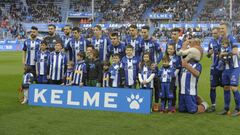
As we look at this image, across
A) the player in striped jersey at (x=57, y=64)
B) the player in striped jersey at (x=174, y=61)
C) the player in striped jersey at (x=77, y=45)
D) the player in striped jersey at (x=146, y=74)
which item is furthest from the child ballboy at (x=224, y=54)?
the player in striped jersey at (x=57, y=64)

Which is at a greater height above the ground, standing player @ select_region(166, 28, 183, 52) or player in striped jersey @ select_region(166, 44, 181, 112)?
standing player @ select_region(166, 28, 183, 52)

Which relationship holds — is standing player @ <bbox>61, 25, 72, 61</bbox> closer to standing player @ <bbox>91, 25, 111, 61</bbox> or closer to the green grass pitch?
standing player @ <bbox>91, 25, 111, 61</bbox>

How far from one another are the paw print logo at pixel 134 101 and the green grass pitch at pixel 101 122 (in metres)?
0.22

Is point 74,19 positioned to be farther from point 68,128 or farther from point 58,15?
point 68,128

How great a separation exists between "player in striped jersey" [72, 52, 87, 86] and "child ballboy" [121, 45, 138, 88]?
105 centimetres

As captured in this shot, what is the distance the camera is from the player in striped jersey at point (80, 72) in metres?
10.8

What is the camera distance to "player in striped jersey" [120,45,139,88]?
1040 centimetres

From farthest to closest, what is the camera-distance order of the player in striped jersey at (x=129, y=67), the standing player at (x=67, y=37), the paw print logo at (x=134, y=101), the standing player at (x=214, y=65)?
the standing player at (x=67, y=37), the player in striped jersey at (x=129, y=67), the standing player at (x=214, y=65), the paw print logo at (x=134, y=101)

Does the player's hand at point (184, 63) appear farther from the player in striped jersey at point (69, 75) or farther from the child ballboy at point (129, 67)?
the player in striped jersey at point (69, 75)

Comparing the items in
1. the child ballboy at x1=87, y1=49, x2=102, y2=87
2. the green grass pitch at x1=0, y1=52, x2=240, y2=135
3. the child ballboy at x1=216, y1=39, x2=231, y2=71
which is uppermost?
the child ballboy at x1=216, y1=39, x2=231, y2=71

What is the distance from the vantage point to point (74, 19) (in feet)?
180

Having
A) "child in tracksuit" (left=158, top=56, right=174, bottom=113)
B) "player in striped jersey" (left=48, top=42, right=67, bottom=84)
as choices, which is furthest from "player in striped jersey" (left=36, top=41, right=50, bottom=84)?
"child in tracksuit" (left=158, top=56, right=174, bottom=113)

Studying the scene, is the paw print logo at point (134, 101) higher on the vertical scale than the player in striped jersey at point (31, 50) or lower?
lower

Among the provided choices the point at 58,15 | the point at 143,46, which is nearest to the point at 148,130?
the point at 143,46
